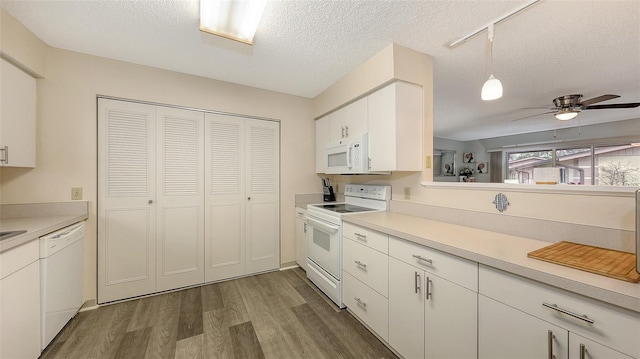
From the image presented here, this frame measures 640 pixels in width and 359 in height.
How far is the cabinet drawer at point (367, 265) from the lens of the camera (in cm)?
166

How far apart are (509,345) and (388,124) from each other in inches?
64.2

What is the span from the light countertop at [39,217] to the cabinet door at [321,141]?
8.06 ft

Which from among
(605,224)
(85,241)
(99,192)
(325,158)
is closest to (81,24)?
(99,192)

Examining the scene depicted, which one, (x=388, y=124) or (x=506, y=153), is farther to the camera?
(x=506, y=153)

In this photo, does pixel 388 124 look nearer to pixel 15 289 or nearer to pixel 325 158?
pixel 325 158

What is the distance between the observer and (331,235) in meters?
2.22

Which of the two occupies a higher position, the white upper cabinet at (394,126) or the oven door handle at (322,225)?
the white upper cabinet at (394,126)

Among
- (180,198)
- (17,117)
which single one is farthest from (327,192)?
(17,117)

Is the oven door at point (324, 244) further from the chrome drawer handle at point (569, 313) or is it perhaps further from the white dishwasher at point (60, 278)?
the white dishwasher at point (60, 278)

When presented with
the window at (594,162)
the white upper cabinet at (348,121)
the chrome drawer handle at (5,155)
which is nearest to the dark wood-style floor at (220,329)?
the chrome drawer handle at (5,155)

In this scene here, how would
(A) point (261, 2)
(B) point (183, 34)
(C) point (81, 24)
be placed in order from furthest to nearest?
(B) point (183, 34)
(C) point (81, 24)
(A) point (261, 2)

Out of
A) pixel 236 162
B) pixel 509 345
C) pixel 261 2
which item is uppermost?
pixel 261 2

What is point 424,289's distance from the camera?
137 centimetres

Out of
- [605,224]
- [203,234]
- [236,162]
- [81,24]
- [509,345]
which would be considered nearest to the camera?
[509,345]
